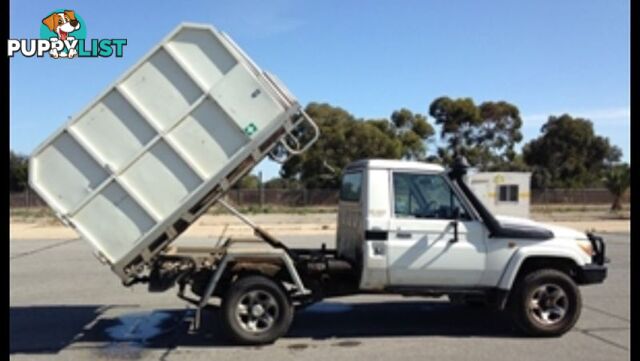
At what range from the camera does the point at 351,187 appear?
341 inches

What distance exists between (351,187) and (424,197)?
108 centimetres

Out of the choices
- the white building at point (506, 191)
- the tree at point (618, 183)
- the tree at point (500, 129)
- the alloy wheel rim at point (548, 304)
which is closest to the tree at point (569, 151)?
the tree at point (500, 129)

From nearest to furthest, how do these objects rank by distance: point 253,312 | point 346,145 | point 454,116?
point 253,312 < point 346,145 < point 454,116

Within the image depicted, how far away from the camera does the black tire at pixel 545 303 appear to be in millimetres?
7984

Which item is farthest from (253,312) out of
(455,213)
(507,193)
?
(507,193)

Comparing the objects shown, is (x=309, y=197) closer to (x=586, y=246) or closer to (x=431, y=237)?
(x=586, y=246)

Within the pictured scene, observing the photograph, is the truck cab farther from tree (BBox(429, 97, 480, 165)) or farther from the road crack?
tree (BBox(429, 97, 480, 165))

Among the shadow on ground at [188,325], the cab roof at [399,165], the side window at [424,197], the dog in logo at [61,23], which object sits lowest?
the shadow on ground at [188,325]

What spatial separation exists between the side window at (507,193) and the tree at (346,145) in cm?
2837

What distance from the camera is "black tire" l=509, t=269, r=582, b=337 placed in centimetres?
798

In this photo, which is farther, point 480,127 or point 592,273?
point 480,127

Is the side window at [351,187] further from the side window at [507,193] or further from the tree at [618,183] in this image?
the tree at [618,183]

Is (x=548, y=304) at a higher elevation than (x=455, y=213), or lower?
lower
